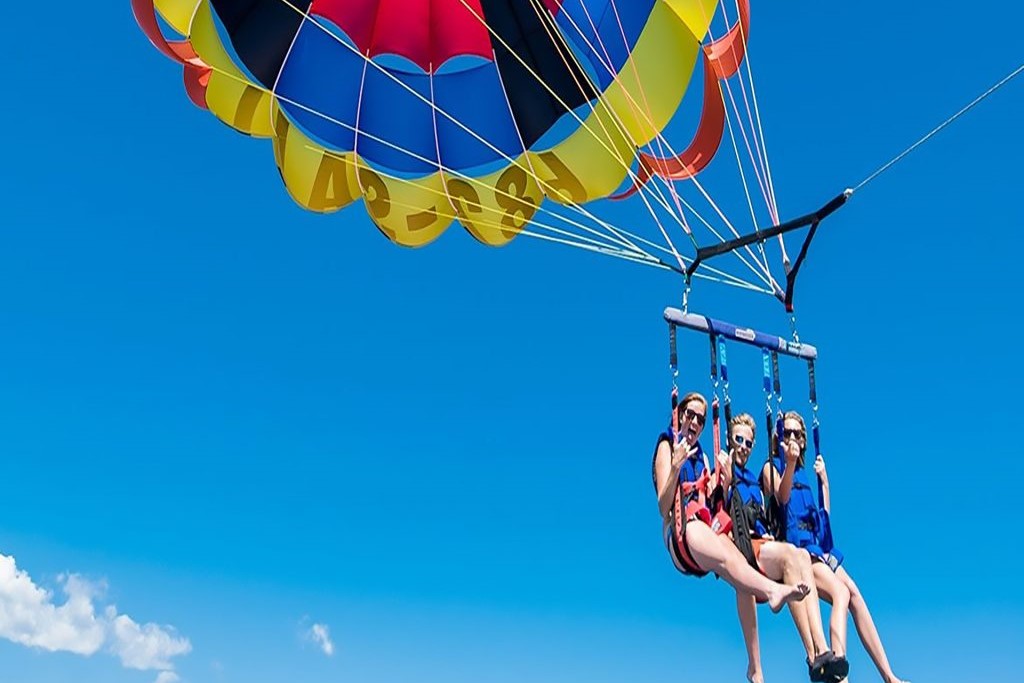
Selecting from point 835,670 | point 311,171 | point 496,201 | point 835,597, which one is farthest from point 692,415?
point 311,171

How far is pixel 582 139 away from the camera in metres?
9.90

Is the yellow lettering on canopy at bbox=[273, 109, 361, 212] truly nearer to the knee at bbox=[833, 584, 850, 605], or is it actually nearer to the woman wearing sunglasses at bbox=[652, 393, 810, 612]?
the woman wearing sunglasses at bbox=[652, 393, 810, 612]

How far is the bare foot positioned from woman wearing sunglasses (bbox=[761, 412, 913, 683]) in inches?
21.6

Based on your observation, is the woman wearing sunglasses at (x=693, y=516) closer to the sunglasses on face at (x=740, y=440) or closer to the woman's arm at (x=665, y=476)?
the woman's arm at (x=665, y=476)

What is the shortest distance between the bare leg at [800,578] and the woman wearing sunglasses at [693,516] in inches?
4.4

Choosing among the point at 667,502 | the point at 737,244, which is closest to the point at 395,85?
the point at 737,244

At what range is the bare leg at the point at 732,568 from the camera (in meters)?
6.28

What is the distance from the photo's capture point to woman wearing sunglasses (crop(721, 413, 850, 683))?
6.42 m

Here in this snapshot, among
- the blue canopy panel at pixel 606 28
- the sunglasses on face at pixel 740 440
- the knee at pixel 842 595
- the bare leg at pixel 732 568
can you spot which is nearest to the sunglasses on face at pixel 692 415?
the sunglasses on face at pixel 740 440

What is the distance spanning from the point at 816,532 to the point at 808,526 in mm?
A: 67

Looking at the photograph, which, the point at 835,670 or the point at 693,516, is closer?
the point at 835,670

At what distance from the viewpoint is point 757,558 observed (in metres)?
6.70

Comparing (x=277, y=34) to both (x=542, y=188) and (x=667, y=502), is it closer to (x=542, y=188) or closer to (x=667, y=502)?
(x=542, y=188)

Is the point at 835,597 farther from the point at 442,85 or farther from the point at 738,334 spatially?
the point at 442,85
